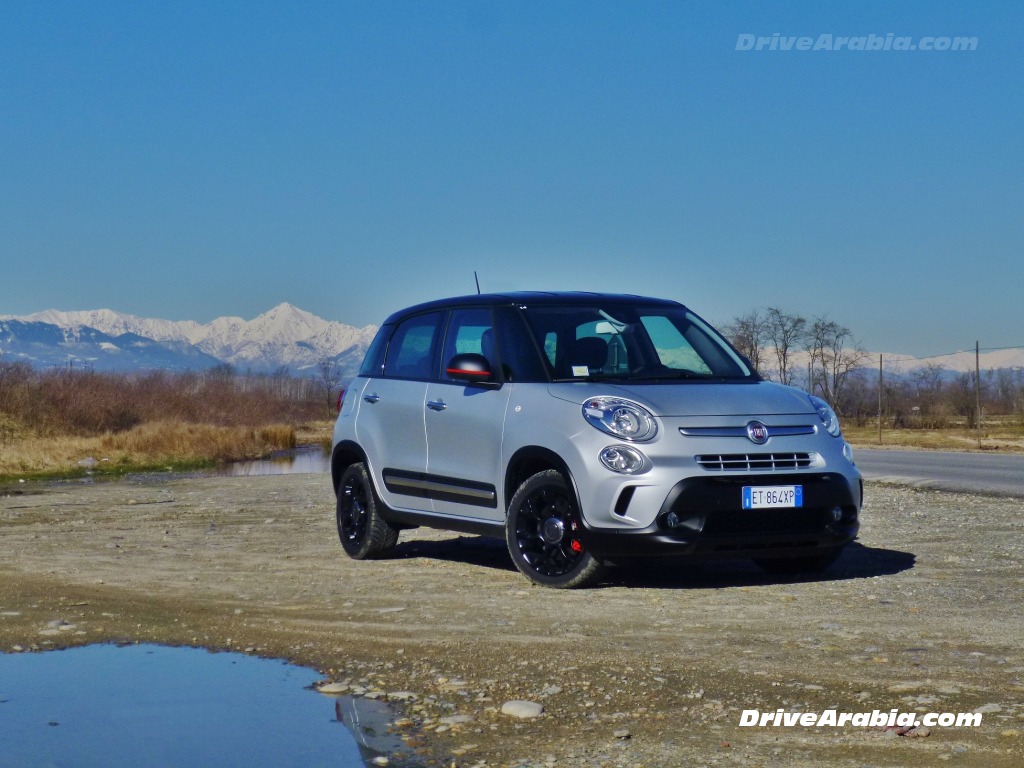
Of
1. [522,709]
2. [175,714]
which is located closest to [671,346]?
[522,709]

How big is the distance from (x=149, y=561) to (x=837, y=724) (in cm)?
709

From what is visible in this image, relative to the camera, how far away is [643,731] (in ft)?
15.9

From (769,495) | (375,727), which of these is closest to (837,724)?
(375,727)

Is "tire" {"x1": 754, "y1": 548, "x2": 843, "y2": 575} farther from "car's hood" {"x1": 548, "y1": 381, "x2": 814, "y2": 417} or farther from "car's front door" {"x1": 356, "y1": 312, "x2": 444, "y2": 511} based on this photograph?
"car's front door" {"x1": 356, "y1": 312, "x2": 444, "y2": 511}

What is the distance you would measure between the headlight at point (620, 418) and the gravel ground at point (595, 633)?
3.36 ft

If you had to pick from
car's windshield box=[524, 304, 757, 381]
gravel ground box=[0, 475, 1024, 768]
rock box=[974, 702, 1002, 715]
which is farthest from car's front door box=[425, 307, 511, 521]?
rock box=[974, 702, 1002, 715]

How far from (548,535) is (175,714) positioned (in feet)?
11.8

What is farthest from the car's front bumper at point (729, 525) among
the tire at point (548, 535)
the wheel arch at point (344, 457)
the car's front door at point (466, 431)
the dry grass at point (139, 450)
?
the dry grass at point (139, 450)

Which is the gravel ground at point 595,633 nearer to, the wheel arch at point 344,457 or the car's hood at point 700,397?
the wheel arch at point 344,457

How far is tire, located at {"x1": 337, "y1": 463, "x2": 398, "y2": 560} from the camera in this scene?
10422 millimetres

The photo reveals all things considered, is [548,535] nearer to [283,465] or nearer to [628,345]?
[628,345]

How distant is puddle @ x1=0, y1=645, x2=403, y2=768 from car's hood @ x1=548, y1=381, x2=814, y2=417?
9.87 ft

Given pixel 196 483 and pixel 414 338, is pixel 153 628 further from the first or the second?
pixel 196 483

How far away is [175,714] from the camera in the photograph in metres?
5.39
